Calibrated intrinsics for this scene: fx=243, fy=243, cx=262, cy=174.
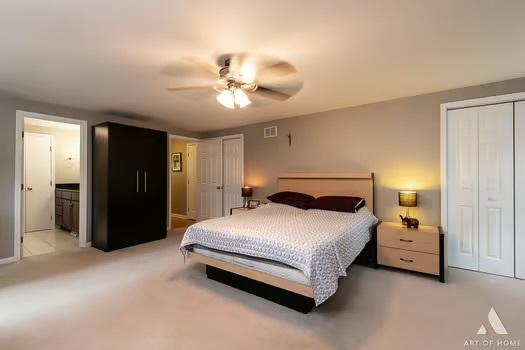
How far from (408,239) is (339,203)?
96cm

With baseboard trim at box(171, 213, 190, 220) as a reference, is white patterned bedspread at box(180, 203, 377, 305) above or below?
above

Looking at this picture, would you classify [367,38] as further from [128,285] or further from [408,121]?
[128,285]

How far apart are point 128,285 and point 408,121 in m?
4.12

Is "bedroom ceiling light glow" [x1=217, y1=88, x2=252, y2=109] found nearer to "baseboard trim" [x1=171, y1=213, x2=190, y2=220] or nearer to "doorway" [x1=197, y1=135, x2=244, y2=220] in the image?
"doorway" [x1=197, y1=135, x2=244, y2=220]

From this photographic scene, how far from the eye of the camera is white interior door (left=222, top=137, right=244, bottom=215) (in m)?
5.43

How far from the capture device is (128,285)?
2654 mm

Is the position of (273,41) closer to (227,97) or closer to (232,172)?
(227,97)

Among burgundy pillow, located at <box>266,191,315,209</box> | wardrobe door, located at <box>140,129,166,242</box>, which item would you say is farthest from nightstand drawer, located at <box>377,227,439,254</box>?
wardrobe door, located at <box>140,129,166,242</box>

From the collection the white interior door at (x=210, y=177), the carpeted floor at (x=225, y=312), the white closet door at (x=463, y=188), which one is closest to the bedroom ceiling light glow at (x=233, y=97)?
the carpeted floor at (x=225, y=312)

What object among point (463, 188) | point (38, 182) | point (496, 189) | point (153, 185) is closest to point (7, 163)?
point (153, 185)

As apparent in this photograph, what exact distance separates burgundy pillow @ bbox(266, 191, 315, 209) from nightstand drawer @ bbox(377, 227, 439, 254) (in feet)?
3.96

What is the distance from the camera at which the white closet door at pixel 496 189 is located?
287 cm

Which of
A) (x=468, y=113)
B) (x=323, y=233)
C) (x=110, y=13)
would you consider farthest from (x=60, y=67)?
(x=468, y=113)

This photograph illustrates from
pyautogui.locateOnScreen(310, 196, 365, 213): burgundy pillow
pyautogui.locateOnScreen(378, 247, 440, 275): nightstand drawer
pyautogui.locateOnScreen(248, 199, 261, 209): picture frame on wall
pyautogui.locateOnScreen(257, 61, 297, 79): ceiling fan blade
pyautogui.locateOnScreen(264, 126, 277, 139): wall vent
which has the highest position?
pyautogui.locateOnScreen(257, 61, 297, 79): ceiling fan blade
